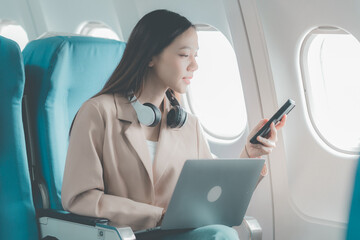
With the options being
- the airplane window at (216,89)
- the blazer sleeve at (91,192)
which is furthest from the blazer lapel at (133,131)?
the airplane window at (216,89)

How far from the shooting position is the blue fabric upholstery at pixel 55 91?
2.33m

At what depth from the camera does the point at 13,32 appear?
20.4 feet

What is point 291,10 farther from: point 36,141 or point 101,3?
point 101,3

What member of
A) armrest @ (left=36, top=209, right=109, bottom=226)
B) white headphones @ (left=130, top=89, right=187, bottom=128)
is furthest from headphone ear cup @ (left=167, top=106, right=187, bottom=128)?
armrest @ (left=36, top=209, right=109, bottom=226)

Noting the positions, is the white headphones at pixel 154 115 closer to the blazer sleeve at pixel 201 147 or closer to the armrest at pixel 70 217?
the blazer sleeve at pixel 201 147

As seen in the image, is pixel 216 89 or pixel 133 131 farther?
pixel 216 89

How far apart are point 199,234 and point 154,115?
1.64ft

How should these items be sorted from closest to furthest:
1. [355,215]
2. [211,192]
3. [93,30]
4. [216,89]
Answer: [355,215] < [211,192] < [216,89] < [93,30]

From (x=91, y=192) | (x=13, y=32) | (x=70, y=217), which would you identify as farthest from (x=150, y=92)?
(x=13, y=32)

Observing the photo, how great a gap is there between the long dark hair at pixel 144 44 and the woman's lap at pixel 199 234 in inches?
23.1

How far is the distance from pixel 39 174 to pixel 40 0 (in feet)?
11.5

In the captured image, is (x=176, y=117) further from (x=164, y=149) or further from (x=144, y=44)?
Answer: (x=144, y=44)

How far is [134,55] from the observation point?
2191 mm

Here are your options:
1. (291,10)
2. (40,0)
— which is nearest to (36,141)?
(291,10)
